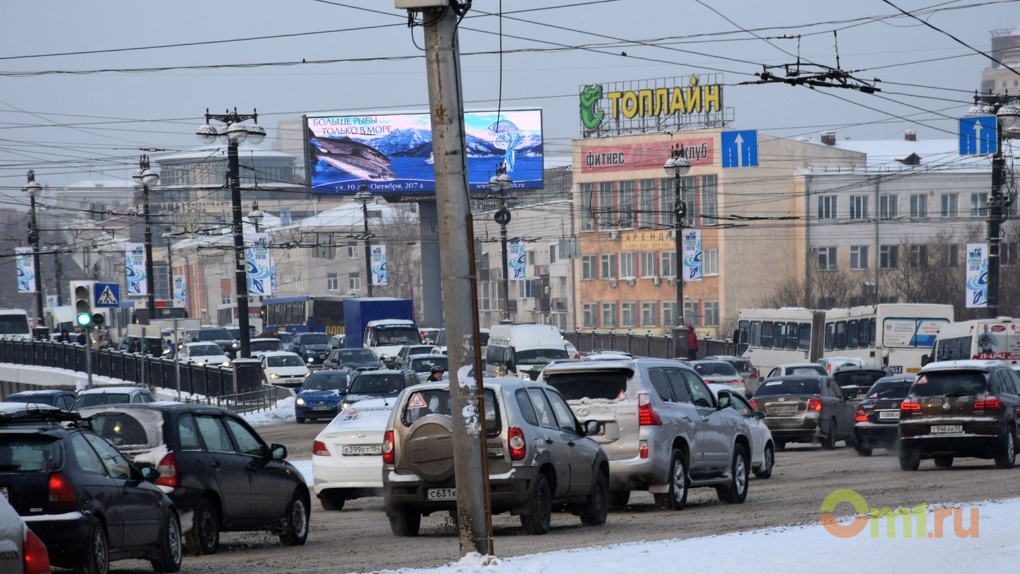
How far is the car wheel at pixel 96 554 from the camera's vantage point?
455 inches

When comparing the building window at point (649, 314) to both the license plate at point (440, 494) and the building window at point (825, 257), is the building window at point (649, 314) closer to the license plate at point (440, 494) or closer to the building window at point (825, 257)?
the building window at point (825, 257)

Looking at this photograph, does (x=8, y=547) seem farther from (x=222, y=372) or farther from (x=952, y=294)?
(x=952, y=294)

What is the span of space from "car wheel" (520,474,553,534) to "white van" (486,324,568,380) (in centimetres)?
3057

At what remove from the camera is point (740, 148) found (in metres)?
86.9

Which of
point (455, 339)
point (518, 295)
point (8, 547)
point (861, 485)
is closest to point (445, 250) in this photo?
point (455, 339)

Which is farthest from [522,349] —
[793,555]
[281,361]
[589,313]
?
[589,313]

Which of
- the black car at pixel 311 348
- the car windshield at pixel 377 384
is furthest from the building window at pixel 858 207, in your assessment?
the car windshield at pixel 377 384

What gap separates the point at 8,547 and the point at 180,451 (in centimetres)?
623

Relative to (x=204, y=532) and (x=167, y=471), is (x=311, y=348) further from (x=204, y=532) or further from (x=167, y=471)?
(x=167, y=471)

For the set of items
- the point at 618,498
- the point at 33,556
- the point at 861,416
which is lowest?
the point at 861,416

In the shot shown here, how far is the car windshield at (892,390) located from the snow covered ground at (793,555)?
53.2ft

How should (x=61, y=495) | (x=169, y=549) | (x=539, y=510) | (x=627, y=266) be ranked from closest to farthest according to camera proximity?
(x=61, y=495) < (x=169, y=549) < (x=539, y=510) < (x=627, y=266)

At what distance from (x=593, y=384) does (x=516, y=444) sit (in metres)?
3.30

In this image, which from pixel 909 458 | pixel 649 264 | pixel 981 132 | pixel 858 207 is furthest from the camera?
pixel 649 264
